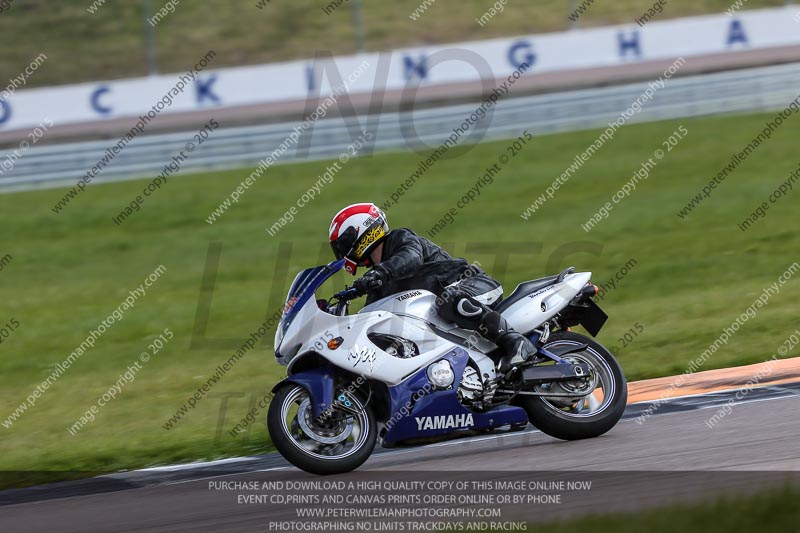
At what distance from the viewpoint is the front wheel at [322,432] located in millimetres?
6766

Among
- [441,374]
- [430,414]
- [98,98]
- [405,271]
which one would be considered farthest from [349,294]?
[98,98]

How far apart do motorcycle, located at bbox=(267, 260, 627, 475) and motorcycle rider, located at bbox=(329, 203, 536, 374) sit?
0.10m

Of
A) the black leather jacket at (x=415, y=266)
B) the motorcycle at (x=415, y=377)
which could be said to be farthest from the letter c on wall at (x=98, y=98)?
the motorcycle at (x=415, y=377)

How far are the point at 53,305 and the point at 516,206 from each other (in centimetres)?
704

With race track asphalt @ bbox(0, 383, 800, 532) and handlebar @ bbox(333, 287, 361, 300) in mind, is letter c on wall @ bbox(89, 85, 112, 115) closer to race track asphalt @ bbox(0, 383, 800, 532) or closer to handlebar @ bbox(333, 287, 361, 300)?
race track asphalt @ bbox(0, 383, 800, 532)

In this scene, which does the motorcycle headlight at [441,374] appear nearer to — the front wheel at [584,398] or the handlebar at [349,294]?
the front wheel at [584,398]

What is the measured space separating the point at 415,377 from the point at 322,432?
0.67 metres

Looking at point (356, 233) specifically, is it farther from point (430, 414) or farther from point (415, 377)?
point (430, 414)

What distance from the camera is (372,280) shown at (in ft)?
22.9

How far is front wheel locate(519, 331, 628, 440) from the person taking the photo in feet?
24.1

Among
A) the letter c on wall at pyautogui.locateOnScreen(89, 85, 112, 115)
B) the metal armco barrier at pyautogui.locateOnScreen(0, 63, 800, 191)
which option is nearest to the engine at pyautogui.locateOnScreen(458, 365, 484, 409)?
the metal armco barrier at pyautogui.locateOnScreen(0, 63, 800, 191)

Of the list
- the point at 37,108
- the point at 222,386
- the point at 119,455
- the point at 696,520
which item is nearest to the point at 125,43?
the point at 37,108

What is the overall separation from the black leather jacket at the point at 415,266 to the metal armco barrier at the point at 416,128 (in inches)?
524

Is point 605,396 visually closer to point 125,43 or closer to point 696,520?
point 696,520
